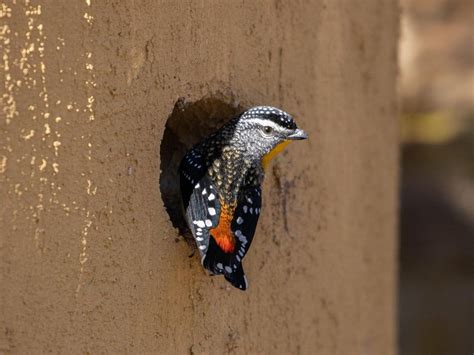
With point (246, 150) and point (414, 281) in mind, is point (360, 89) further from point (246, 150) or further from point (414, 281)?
point (414, 281)

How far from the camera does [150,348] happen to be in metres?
3.45

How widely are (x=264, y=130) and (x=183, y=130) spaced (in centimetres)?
48

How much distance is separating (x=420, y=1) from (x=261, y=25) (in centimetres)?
497

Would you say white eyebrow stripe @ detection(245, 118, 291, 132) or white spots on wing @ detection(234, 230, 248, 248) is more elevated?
white eyebrow stripe @ detection(245, 118, 291, 132)

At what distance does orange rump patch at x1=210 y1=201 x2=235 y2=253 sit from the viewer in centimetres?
353

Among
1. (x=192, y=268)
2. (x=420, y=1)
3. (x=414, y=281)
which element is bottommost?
(x=414, y=281)

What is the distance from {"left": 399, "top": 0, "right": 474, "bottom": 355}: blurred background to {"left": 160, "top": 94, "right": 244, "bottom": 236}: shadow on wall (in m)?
4.88

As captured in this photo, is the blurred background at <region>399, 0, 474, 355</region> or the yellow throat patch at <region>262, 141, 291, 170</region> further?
the blurred background at <region>399, 0, 474, 355</region>

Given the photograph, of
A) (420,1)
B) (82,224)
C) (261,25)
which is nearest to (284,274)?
(261,25)

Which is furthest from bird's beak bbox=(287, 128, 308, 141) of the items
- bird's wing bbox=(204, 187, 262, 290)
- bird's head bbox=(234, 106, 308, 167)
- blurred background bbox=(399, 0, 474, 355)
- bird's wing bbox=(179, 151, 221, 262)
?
blurred background bbox=(399, 0, 474, 355)

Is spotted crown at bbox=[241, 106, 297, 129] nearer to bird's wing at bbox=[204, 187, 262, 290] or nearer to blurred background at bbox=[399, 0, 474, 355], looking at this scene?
bird's wing at bbox=[204, 187, 262, 290]

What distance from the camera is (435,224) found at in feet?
30.8

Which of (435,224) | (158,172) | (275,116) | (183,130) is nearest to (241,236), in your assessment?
(158,172)

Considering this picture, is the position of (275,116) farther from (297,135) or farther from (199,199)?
(199,199)
